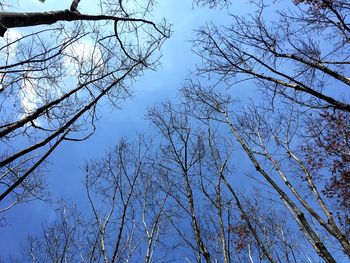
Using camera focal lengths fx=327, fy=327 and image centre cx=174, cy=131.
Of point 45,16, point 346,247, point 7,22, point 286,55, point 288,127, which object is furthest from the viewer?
point 288,127

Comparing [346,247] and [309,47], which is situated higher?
[309,47]

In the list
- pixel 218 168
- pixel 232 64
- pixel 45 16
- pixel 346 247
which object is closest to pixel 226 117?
pixel 218 168

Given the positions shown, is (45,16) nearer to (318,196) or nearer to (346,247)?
(346,247)

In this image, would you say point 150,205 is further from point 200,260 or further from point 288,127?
point 288,127

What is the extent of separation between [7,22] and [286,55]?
356 cm

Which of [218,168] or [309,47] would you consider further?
[218,168]

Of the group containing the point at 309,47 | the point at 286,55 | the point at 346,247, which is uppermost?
the point at 309,47

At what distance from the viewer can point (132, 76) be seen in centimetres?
536

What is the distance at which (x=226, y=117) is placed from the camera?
6.95 m

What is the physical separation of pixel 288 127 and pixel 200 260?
3.68 meters

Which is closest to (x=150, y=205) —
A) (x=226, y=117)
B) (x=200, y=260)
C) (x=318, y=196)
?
(x=200, y=260)

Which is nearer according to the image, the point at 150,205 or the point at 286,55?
the point at 286,55

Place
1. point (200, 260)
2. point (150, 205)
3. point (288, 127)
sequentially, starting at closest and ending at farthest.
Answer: point (200, 260) → point (288, 127) → point (150, 205)

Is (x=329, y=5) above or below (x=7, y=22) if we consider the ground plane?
above
